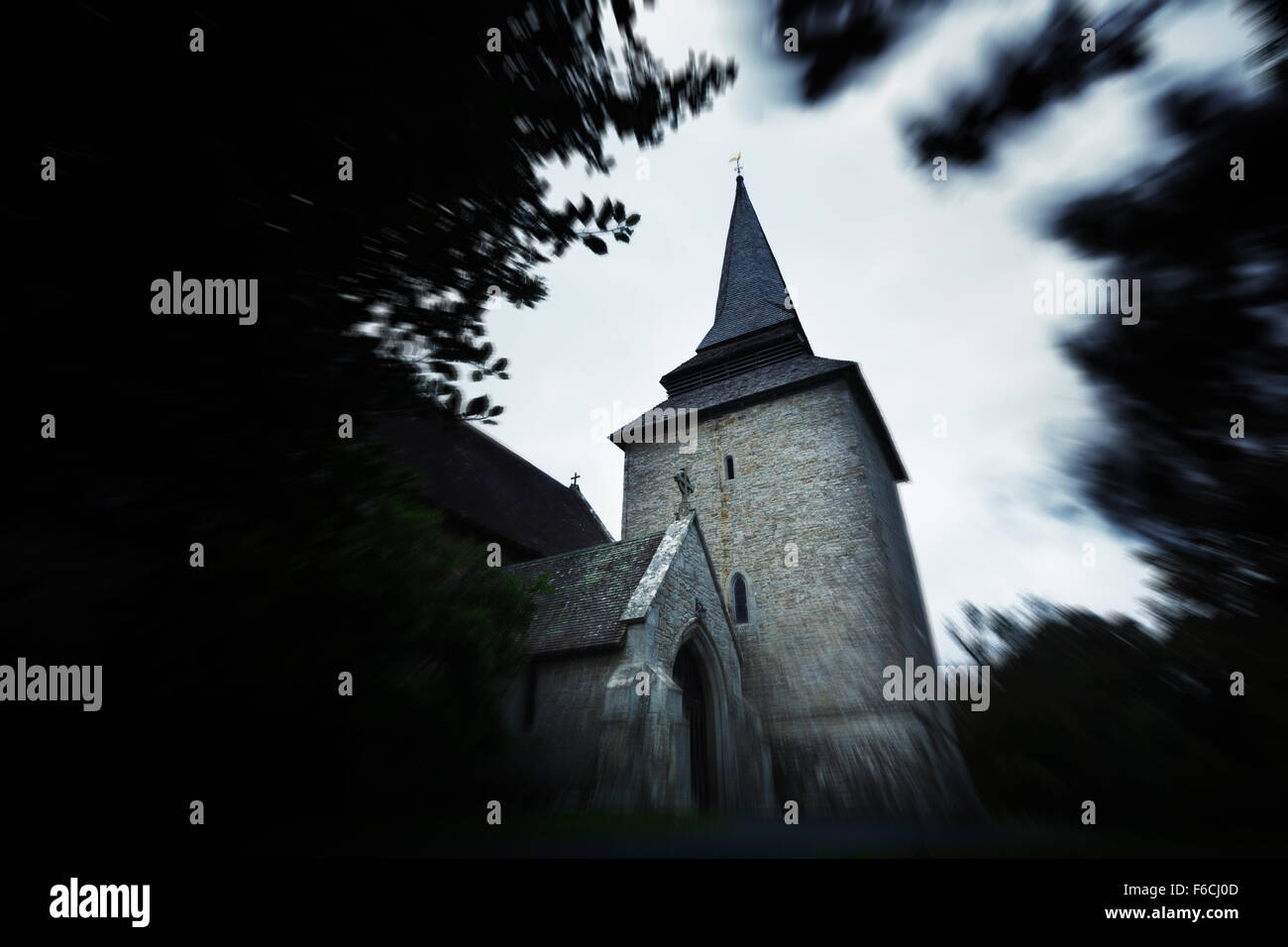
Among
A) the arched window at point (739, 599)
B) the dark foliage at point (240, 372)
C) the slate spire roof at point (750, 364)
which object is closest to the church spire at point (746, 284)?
the slate spire roof at point (750, 364)

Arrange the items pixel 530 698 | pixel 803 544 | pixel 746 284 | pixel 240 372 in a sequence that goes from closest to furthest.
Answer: pixel 240 372, pixel 530 698, pixel 803 544, pixel 746 284

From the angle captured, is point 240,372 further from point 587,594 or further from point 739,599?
point 739,599

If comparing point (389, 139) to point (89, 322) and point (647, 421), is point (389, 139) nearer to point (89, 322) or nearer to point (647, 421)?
point (89, 322)

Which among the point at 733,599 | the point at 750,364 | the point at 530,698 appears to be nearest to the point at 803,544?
the point at 733,599

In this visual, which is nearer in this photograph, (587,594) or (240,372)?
(240,372)

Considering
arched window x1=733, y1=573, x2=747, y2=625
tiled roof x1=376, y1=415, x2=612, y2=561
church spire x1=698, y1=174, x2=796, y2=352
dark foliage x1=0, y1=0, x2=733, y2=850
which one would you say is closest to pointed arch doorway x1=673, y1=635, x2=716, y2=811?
tiled roof x1=376, y1=415, x2=612, y2=561

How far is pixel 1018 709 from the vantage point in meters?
1.59

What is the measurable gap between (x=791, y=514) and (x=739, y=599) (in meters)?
2.78

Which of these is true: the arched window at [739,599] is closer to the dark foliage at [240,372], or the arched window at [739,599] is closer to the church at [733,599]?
the church at [733,599]

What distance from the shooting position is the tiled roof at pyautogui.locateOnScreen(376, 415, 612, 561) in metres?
11.1

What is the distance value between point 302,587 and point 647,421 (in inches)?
674

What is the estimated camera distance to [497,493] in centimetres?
1364

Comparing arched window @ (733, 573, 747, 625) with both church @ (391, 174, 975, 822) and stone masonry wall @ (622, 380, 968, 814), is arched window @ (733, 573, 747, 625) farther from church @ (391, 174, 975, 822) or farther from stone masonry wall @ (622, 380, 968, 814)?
stone masonry wall @ (622, 380, 968, 814)
